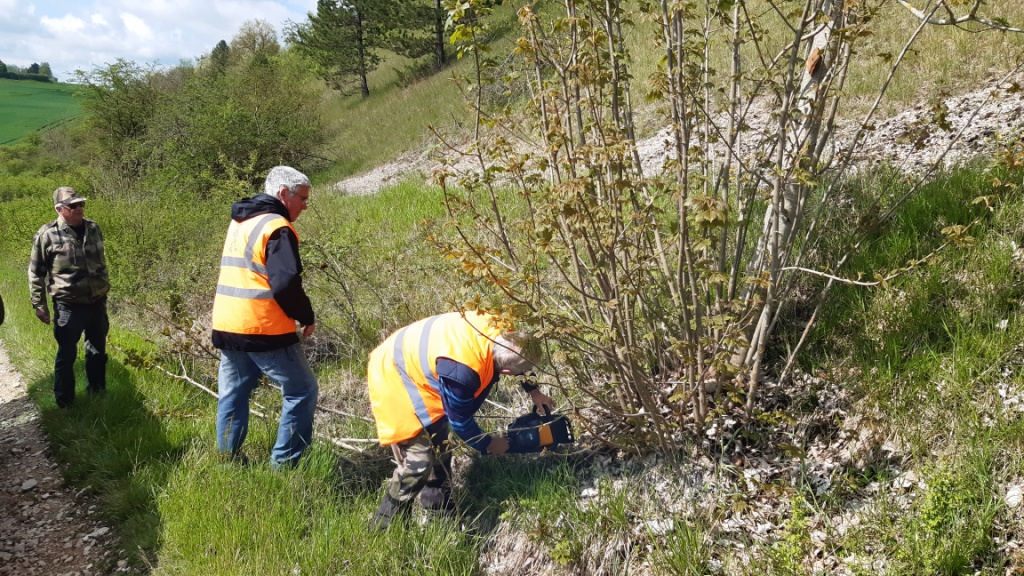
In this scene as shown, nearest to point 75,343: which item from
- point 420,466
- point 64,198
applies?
point 64,198

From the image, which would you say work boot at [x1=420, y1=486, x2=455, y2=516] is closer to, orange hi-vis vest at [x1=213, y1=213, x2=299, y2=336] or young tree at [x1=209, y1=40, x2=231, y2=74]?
orange hi-vis vest at [x1=213, y1=213, x2=299, y2=336]

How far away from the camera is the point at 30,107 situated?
227ft

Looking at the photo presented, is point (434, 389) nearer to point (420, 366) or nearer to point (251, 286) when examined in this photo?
point (420, 366)

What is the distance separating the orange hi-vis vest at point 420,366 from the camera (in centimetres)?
312

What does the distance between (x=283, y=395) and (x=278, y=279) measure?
0.78 m

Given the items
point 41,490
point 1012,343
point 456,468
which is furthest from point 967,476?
point 41,490

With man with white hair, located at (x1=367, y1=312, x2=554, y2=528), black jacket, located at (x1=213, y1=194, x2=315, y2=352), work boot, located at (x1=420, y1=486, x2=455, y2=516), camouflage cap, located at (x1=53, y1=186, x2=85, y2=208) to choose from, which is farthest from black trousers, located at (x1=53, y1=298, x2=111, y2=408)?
work boot, located at (x1=420, y1=486, x2=455, y2=516)

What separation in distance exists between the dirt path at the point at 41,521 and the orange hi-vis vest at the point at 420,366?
70.1 inches

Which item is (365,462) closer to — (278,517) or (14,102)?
(278,517)

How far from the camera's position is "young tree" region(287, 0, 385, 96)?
26.3 meters

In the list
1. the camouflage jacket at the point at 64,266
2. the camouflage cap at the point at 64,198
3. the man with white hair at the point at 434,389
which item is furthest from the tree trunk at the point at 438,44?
the man with white hair at the point at 434,389

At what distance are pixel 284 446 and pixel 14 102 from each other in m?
91.8

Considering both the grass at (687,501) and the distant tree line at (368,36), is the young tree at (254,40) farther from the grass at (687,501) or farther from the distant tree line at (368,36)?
the grass at (687,501)

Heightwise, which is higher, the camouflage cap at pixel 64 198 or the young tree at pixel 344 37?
the young tree at pixel 344 37
